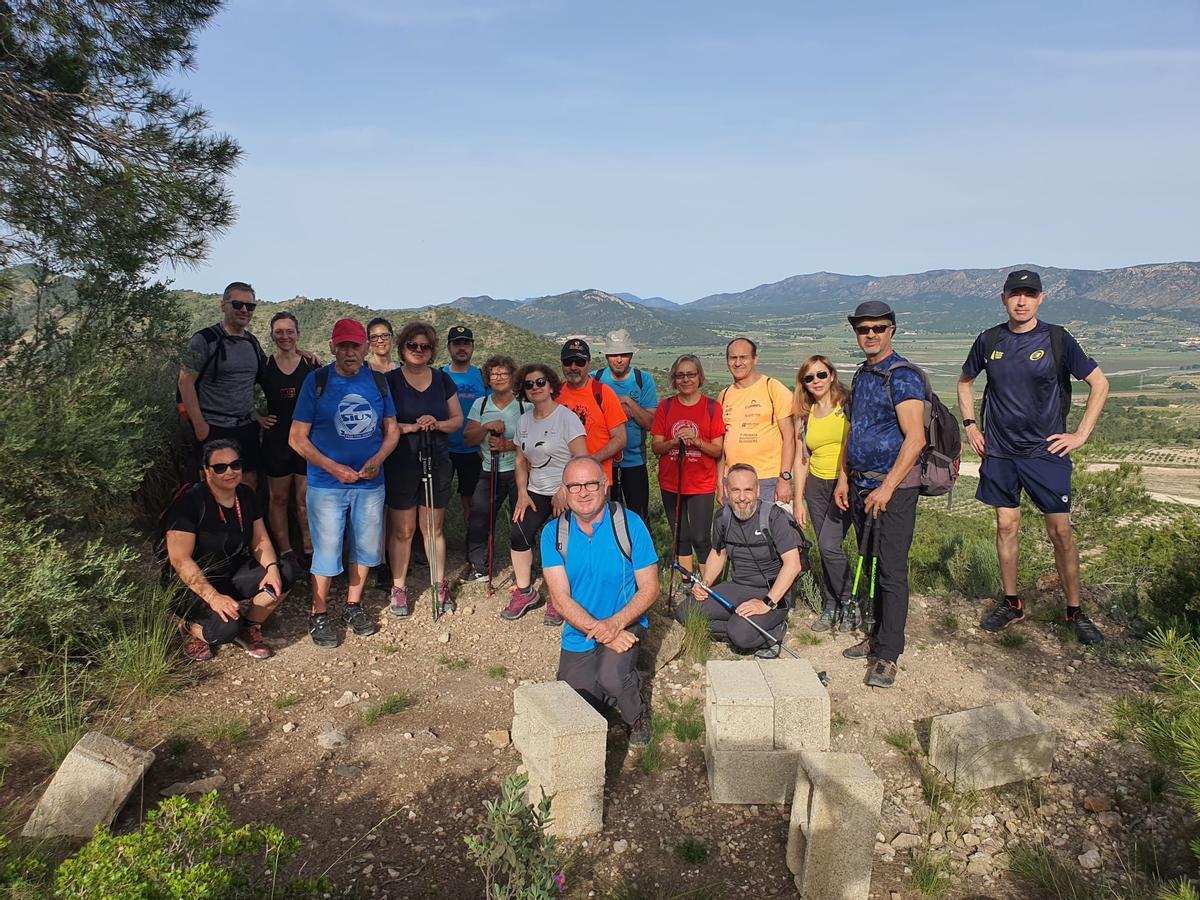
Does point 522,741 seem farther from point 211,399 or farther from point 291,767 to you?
point 211,399

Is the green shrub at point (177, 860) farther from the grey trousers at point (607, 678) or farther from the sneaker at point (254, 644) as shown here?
the sneaker at point (254, 644)

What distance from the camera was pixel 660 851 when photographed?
3311mm

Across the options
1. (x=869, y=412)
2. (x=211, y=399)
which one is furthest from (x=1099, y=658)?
(x=211, y=399)

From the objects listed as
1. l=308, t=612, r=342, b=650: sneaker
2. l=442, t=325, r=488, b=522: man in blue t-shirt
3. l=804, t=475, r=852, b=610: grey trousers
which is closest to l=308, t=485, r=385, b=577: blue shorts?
l=308, t=612, r=342, b=650: sneaker

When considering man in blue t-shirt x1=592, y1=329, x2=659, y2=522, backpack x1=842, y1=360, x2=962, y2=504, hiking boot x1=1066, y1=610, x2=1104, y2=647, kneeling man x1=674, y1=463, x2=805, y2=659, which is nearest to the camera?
backpack x1=842, y1=360, x2=962, y2=504

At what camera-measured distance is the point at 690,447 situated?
17.6 feet

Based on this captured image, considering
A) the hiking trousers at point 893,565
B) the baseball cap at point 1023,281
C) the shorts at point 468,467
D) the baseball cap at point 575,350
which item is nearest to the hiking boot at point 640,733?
the hiking trousers at point 893,565

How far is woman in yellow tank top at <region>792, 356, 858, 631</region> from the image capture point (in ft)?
16.4

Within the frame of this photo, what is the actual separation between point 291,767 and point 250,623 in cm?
139

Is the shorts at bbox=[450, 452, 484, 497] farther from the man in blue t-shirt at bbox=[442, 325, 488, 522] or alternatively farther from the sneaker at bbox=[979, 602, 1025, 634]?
the sneaker at bbox=[979, 602, 1025, 634]

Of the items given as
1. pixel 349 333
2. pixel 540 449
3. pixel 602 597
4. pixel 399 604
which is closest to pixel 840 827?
pixel 602 597

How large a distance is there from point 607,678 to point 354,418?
2.45m

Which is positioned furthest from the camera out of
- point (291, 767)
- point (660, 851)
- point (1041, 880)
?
point (291, 767)

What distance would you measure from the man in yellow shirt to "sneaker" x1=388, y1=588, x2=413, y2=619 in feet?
8.23
